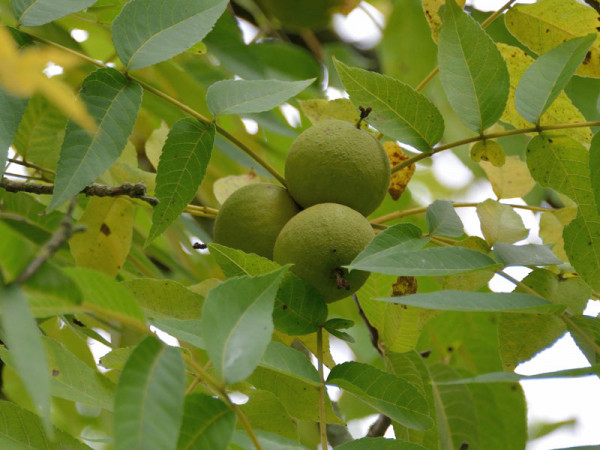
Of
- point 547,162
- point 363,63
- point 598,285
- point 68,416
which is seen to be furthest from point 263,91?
point 363,63

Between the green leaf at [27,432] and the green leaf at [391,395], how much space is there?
0.47m

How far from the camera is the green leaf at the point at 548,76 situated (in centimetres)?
148

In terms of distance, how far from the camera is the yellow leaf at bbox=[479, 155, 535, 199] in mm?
1986

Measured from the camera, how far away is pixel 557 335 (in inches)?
62.4

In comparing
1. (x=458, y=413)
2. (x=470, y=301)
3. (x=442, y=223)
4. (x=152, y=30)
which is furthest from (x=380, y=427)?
(x=152, y=30)

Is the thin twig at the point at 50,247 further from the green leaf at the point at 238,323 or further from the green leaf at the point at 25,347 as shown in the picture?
the green leaf at the point at 238,323

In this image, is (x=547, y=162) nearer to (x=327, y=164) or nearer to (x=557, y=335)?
(x=557, y=335)

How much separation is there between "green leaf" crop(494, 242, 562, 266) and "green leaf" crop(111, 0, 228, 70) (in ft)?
2.36

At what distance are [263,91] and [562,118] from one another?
2.21 ft

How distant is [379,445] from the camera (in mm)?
1214

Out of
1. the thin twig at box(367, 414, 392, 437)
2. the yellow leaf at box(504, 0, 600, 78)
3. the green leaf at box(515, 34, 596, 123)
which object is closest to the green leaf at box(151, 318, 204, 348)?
the green leaf at box(515, 34, 596, 123)

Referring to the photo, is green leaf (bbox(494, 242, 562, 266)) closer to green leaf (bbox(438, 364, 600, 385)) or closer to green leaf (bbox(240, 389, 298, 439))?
green leaf (bbox(438, 364, 600, 385))

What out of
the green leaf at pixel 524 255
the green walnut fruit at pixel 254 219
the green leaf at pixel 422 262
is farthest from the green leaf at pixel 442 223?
the green walnut fruit at pixel 254 219

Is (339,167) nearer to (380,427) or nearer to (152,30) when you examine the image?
(152,30)
